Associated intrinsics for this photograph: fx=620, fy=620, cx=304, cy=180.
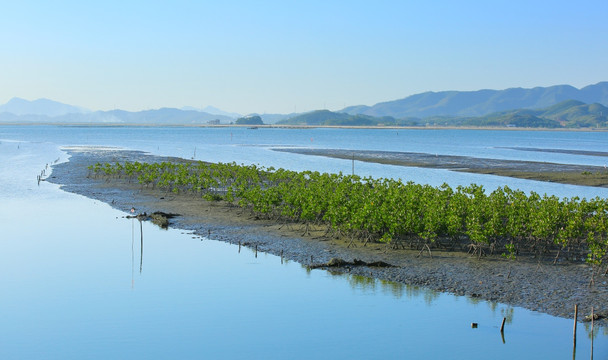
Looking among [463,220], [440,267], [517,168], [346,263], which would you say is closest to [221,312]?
[346,263]

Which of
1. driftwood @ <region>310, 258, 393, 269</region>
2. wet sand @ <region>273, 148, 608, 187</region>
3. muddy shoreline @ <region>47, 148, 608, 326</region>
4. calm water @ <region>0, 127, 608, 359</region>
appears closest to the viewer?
calm water @ <region>0, 127, 608, 359</region>

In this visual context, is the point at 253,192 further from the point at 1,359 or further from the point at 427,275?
the point at 1,359

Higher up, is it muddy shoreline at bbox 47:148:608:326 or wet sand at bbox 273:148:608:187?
wet sand at bbox 273:148:608:187

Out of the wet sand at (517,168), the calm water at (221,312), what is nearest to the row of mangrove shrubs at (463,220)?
the calm water at (221,312)

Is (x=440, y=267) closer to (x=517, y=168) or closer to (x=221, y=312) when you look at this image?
(x=221, y=312)

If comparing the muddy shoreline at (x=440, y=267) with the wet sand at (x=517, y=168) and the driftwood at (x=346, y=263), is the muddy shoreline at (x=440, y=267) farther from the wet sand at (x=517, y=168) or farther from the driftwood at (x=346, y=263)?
the wet sand at (x=517, y=168)

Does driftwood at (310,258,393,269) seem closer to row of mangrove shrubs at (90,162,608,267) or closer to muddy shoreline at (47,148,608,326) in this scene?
muddy shoreline at (47,148,608,326)

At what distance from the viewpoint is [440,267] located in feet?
77.1

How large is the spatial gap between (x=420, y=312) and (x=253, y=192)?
52.2ft

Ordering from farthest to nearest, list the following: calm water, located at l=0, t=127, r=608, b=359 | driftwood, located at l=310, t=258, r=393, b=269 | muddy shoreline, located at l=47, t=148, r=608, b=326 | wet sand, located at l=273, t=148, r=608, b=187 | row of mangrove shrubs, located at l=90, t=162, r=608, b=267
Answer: wet sand, located at l=273, t=148, r=608, b=187 → row of mangrove shrubs, located at l=90, t=162, r=608, b=267 → driftwood, located at l=310, t=258, r=393, b=269 → muddy shoreline, located at l=47, t=148, r=608, b=326 → calm water, located at l=0, t=127, r=608, b=359

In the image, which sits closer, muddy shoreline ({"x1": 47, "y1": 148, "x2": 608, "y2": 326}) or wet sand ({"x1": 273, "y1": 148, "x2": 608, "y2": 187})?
muddy shoreline ({"x1": 47, "y1": 148, "x2": 608, "y2": 326})

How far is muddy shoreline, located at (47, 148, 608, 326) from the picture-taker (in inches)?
784

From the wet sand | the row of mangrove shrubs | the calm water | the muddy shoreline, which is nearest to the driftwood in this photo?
the muddy shoreline

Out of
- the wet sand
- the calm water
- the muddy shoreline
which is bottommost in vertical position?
the calm water
